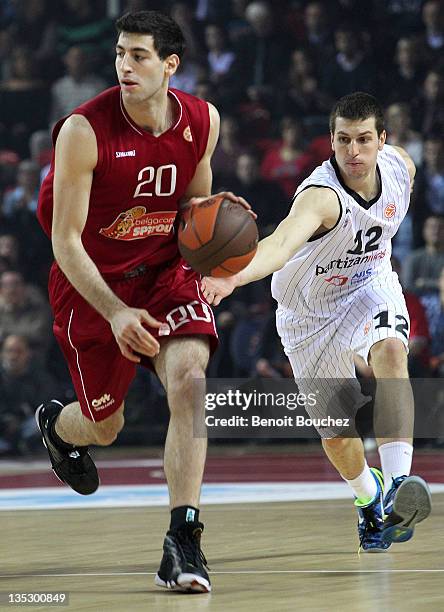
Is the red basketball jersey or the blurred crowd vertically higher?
the blurred crowd

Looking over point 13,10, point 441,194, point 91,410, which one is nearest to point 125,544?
point 91,410

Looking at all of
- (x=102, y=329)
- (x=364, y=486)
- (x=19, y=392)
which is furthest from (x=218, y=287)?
(x=19, y=392)

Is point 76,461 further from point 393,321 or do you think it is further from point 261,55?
point 261,55

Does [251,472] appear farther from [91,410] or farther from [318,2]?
[318,2]

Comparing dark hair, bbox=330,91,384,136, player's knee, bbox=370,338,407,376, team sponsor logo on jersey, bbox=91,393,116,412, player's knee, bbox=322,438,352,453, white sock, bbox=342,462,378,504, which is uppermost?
dark hair, bbox=330,91,384,136

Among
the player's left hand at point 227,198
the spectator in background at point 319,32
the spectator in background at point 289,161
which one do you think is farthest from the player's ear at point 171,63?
the spectator in background at point 319,32

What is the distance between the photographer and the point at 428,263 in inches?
408

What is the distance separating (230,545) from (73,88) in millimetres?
7603

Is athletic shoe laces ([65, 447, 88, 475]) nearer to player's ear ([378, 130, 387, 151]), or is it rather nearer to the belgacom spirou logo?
the belgacom spirou logo

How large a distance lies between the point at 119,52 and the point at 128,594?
73.4 inches

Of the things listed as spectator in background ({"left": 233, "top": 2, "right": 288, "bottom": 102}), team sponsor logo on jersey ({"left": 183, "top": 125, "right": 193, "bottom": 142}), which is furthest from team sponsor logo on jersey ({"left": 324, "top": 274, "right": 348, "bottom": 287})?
spectator in background ({"left": 233, "top": 2, "right": 288, "bottom": 102})

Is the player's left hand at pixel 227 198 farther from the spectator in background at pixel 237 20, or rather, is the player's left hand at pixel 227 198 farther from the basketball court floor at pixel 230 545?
the spectator in background at pixel 237 20

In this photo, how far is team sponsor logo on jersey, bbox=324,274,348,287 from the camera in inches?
209

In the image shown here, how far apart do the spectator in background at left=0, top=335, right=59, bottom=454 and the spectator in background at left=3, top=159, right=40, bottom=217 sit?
155 centimetres
